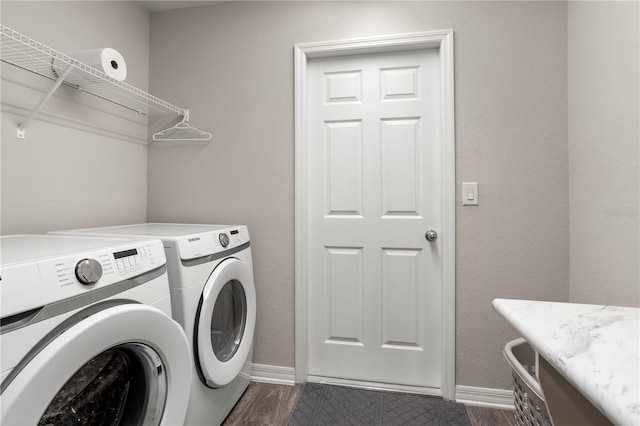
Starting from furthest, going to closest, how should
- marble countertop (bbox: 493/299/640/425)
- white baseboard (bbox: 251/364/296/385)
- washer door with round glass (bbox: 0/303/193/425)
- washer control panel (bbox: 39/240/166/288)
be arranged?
white baseboard (bbox: 251/364/296/385), washer control panel (bbox: 39/240/166/288), washer door with round glass (bbox: 0/303/193/425), marble countertop (bbox: 493/299/640/425)

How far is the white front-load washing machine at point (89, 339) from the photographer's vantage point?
0.65m

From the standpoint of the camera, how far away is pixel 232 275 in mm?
1539

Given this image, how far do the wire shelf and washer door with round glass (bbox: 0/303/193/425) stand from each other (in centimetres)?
104

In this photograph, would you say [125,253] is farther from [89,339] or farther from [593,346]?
[593,346]

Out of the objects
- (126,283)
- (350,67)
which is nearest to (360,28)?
(350,67)

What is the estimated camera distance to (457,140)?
176 centimetres

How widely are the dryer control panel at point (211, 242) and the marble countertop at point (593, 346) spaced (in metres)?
1.08

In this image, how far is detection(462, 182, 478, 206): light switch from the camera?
1.74 meters

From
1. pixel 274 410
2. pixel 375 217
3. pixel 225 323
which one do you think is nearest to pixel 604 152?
pixel 375 217

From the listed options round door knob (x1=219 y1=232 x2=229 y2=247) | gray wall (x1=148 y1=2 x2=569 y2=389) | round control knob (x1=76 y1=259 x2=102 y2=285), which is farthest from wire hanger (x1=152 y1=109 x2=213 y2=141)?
round control knob (x1=76 y1=259 x2=102 y2=285)

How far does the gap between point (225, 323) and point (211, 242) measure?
1.42ft

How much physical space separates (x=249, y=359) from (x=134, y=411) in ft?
2.89

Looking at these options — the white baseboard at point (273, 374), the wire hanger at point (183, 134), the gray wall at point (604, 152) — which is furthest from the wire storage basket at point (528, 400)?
the wire hanger at point (183, 134)

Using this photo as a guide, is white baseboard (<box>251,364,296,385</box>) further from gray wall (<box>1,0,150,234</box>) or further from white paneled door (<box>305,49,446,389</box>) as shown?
gray wall (<box>1,0,150,234</box>)
